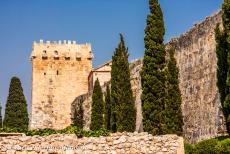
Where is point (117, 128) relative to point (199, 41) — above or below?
below

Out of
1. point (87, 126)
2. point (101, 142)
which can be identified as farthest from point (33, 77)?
point (101, 142)

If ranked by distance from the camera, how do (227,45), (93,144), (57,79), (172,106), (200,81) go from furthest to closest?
1. (57,79)
2. (200,81)
3. (172,106)
4. (227,45)
5. (93,144)

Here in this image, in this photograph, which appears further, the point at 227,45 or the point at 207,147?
the point at 227,45

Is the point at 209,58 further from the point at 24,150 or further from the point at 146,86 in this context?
the point at 24,150

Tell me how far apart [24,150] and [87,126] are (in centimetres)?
2592

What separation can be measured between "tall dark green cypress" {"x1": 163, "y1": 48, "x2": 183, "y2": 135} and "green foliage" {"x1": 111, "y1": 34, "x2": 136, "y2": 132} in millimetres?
3611

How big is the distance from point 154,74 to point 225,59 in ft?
18.2

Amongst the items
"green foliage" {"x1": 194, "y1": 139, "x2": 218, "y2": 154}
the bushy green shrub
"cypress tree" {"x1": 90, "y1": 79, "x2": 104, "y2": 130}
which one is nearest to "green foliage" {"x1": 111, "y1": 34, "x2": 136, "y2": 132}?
"cypress tree" {"x1": 90, "y1": 79, "x2": 104, "y2": 130}

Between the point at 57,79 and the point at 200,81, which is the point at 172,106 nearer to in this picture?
the point at 200,81

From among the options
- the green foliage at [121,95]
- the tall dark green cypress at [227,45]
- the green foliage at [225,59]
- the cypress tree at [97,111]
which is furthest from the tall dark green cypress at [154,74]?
the cypress tree at [97,111]

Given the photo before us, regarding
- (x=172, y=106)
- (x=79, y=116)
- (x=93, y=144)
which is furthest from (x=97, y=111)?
(x=93, y=144)

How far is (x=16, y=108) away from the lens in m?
48.9

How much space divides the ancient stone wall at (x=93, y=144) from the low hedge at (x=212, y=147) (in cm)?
73

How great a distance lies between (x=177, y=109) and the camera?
2417 centimetres
